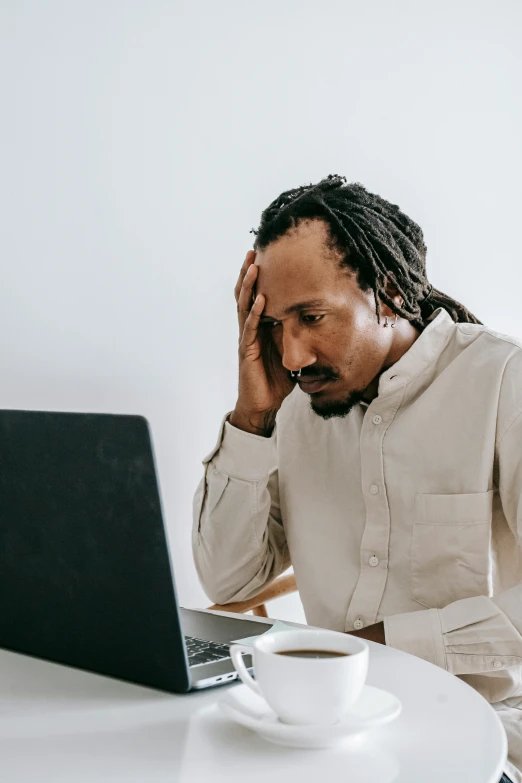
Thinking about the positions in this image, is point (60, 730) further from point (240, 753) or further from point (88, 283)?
point (88, 283)

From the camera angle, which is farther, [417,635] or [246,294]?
[246,294]

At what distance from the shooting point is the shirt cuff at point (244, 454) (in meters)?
1.39

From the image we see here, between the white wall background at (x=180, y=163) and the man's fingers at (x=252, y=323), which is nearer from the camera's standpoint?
the man's fingers at (x=252, y=323)

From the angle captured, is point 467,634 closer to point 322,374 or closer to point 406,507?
point 406,507

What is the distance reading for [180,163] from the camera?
1771mm

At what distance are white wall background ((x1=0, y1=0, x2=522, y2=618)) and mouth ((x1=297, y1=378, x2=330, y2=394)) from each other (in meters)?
0.44

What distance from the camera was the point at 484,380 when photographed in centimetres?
131

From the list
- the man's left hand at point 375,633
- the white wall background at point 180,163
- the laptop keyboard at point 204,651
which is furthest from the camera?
the white wall background at point 180,163

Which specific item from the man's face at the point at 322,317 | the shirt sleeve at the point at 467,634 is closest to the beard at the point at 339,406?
the man's face at the point at 322,317

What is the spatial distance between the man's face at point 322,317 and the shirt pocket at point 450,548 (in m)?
0.22

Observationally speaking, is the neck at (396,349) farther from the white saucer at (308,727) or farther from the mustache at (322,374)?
the white saucer at (308,727)

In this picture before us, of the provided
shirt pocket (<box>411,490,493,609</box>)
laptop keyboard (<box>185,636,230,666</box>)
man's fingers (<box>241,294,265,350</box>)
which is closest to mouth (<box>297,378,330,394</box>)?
man's fingers (<box>241,294,265,350</box>)

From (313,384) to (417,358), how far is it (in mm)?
166

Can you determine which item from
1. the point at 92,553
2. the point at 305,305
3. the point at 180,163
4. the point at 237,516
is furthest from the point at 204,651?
the point at 180,163
